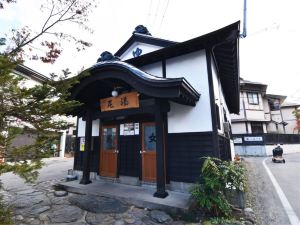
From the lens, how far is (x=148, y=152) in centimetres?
713

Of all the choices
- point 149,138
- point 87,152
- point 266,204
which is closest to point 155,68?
point 149,138

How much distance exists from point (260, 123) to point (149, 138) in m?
22.9

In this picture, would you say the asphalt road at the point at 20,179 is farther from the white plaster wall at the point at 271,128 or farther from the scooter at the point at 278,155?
the white plaster wall at the point at 271,128

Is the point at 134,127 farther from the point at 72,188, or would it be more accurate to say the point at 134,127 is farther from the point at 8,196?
the point at 8,196

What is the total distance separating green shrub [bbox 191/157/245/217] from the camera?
4.51m

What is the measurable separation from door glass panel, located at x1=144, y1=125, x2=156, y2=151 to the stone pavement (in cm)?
222

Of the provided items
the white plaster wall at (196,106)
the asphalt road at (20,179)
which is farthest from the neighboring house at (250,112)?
the asphalt road at (20,179)

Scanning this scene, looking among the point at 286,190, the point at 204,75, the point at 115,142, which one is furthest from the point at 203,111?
the point at 286,190

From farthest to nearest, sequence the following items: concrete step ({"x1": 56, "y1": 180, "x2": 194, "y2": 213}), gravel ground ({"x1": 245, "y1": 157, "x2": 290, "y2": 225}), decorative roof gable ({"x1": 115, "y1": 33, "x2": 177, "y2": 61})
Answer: decorative roof gable ({"x1": 115, "y1": 33, "x2": 177, "y2": 61}), concrete step ({"x1": 56, "y1": 180, "x2": 194, "y2": 213}), gravel ground ({"x1": 245, "y1": 157, "x2": 290, "y2": 225})

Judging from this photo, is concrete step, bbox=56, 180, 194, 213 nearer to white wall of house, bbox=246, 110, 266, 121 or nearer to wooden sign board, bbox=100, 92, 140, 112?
wooden sign board, bbox=100, 92, 140, 112

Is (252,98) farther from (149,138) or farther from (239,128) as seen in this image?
(149,138)

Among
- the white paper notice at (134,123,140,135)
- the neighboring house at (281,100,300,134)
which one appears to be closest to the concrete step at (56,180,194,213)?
the white paper notice at (134,123,140,135)

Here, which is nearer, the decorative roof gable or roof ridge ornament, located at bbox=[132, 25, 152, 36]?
the decorative roof gable

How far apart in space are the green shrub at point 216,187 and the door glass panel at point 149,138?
100 inches
